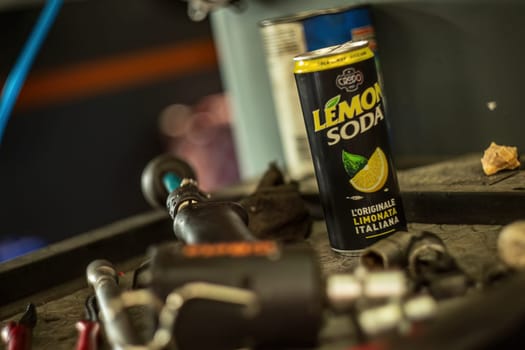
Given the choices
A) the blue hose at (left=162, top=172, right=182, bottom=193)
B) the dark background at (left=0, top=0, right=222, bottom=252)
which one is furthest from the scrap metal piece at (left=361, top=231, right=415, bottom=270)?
the dark background at (left=0, top=0, right=222, bottom=252)

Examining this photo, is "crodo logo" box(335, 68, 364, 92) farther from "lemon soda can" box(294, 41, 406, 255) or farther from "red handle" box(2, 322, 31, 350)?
"red handle" box(2, 322, 31, 350)

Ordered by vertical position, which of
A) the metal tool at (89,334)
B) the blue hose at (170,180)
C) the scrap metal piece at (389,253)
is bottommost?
the metal tool at (89,334)

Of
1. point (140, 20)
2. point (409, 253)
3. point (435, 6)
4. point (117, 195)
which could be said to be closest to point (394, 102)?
point (435, 6)

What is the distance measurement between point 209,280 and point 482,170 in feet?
1.62

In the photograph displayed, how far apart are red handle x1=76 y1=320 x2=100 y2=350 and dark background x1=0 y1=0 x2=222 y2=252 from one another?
2.06 m

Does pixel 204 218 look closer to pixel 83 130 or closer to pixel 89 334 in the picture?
pixel 89 334

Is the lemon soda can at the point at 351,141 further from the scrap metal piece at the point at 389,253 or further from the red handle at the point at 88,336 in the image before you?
the red handle at the point at 88,336

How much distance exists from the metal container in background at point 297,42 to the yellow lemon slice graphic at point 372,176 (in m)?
0.35

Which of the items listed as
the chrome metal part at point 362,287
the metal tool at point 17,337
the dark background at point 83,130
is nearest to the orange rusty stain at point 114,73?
the dark background at point 83,130

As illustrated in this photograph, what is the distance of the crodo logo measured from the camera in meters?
0.72

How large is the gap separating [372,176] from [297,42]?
40 centimetres

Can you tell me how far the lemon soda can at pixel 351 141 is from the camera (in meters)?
0.72

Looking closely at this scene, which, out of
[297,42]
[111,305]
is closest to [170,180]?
[297,42]

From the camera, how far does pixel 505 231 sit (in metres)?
0.62
